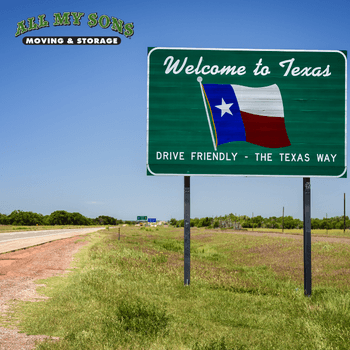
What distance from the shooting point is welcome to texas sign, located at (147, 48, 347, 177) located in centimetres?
1140

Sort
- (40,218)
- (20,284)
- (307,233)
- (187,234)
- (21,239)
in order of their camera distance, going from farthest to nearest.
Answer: (40,218), (21,239), (20,284), (187,234), (307,233)

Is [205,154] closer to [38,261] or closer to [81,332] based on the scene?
[81,332]

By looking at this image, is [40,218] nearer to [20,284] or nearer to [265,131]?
[20,284]

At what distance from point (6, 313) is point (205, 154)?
23.9 feet

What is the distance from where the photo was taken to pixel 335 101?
11.8 metres

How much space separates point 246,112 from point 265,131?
0.92m

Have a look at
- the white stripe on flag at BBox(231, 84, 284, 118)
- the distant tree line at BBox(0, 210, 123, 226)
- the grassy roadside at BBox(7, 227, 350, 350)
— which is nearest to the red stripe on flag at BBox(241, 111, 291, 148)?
the white stripe on flag at BBox(231, 84, 284, 118)

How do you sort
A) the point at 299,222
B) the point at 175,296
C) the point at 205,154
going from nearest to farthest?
the point at 175,296
the point at 205,154
the point at 299,222

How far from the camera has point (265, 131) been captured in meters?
11.6

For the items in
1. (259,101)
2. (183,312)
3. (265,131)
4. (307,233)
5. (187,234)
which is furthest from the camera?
(259,101)

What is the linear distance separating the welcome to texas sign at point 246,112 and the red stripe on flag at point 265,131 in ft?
0.11

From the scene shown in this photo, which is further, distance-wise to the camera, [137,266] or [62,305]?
[137,266]

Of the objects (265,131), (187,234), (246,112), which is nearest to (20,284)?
(187,234)

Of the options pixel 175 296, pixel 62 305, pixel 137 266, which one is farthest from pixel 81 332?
pixel 137 266
